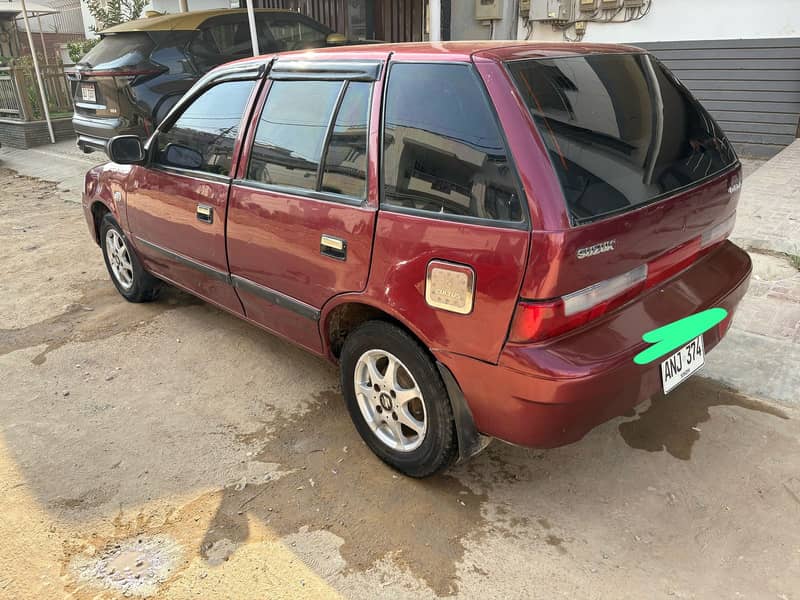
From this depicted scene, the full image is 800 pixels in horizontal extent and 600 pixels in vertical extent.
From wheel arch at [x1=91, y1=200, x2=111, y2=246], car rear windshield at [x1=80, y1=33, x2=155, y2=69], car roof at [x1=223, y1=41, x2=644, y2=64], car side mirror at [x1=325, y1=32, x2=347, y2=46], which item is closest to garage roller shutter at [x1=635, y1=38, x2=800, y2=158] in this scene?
car side mirror at [x1=325, y1=32, x2=347, y2=46]

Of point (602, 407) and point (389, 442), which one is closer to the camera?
point (602, 407)

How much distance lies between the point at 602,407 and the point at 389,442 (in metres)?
0.97

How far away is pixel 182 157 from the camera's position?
3549mm

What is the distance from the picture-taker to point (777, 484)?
2.53 meters

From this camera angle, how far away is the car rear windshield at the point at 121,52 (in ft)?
23.0

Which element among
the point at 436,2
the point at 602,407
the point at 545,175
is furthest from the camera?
the point at 436,2

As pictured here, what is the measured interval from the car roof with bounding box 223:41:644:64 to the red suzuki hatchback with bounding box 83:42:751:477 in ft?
0.04

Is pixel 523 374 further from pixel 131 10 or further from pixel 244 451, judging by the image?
pixel 131 10

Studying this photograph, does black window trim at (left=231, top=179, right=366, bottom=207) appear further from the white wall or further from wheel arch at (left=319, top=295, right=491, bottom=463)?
the white wall

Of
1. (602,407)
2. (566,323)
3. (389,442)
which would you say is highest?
(566,323)

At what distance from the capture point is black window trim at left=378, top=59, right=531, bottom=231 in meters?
1.98

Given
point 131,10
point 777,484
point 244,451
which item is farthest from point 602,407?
point 131,10

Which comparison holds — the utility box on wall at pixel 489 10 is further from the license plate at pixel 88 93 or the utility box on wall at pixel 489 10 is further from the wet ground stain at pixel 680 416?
the wet ground stain at pixel 680 416

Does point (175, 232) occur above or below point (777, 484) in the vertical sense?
above
